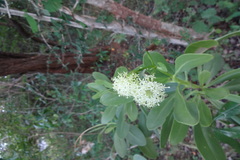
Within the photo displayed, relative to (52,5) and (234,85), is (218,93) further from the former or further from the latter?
(52,5)

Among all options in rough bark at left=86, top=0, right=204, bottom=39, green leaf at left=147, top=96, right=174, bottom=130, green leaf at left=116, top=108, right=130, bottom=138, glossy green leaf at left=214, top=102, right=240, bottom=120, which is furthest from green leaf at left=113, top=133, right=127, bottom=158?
rough bark at left=86, top=0, right=204, bottom=39

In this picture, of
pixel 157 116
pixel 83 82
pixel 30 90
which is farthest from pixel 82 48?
pixel 157 116

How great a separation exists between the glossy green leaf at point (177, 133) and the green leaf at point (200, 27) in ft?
5.47

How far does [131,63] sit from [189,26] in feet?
3.14

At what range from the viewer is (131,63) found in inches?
109

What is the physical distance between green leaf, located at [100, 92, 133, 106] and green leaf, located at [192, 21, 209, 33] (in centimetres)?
174

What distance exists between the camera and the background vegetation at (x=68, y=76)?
82.1 inches

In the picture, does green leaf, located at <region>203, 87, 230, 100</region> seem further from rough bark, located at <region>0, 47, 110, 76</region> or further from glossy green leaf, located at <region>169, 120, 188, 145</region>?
rough bark, located at <region>0, 47, 110, 76</region>

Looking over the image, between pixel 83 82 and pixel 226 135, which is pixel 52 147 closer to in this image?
pixel 83 82

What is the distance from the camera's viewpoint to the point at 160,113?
122 centimetres

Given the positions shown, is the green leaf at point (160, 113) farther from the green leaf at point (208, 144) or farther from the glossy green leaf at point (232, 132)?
the glossy green leaf at point (232, 132)

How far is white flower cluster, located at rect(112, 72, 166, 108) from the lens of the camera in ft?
3.30

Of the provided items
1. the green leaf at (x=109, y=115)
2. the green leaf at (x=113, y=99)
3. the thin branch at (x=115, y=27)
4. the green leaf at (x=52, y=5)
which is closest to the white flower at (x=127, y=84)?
the green leaf at (x=113, y=99)

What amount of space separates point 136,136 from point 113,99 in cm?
55
